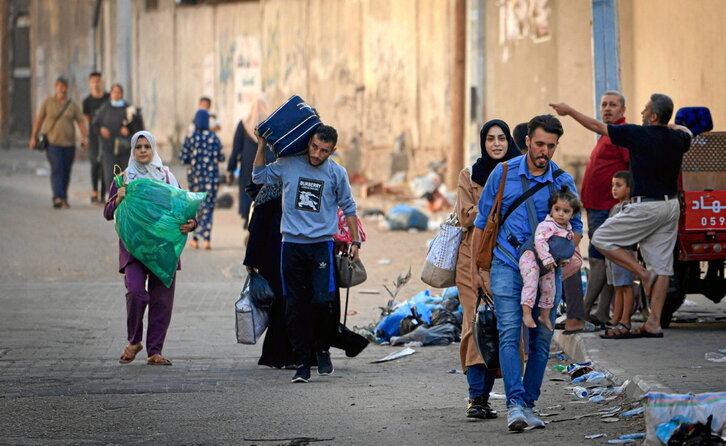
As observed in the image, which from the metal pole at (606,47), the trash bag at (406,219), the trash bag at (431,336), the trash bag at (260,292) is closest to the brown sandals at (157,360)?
the trash bag at (260,292)

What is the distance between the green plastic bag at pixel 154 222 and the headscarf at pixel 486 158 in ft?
9.00

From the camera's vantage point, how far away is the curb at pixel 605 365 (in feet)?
24.2

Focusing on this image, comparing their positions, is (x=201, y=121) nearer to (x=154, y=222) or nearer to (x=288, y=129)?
(x=154, y=222)

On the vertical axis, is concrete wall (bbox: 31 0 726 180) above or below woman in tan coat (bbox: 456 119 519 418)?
above

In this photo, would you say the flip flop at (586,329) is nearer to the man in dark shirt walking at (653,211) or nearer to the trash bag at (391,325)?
the man in dark shirt walking at (653,211)

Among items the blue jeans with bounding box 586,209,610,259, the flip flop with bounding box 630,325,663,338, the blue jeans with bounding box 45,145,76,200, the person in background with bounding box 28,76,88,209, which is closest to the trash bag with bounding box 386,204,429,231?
the person in background with bounding box 28,76,88,209

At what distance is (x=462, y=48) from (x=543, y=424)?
1652 centimetres

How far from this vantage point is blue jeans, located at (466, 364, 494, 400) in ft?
23.5

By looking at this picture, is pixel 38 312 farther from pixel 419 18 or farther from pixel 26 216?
pixel 419 18

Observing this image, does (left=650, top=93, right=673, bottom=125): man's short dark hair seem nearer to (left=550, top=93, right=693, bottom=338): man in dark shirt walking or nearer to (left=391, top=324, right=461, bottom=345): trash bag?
(left=550, top=93, right=693, bottom=338): man in dark shirt walking

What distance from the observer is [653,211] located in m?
9.31

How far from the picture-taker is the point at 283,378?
29.1ft

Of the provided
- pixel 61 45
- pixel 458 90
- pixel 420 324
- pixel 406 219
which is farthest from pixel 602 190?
pixel 61 45

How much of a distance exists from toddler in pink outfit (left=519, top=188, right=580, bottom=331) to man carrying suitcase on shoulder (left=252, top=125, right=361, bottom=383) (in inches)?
84.9
